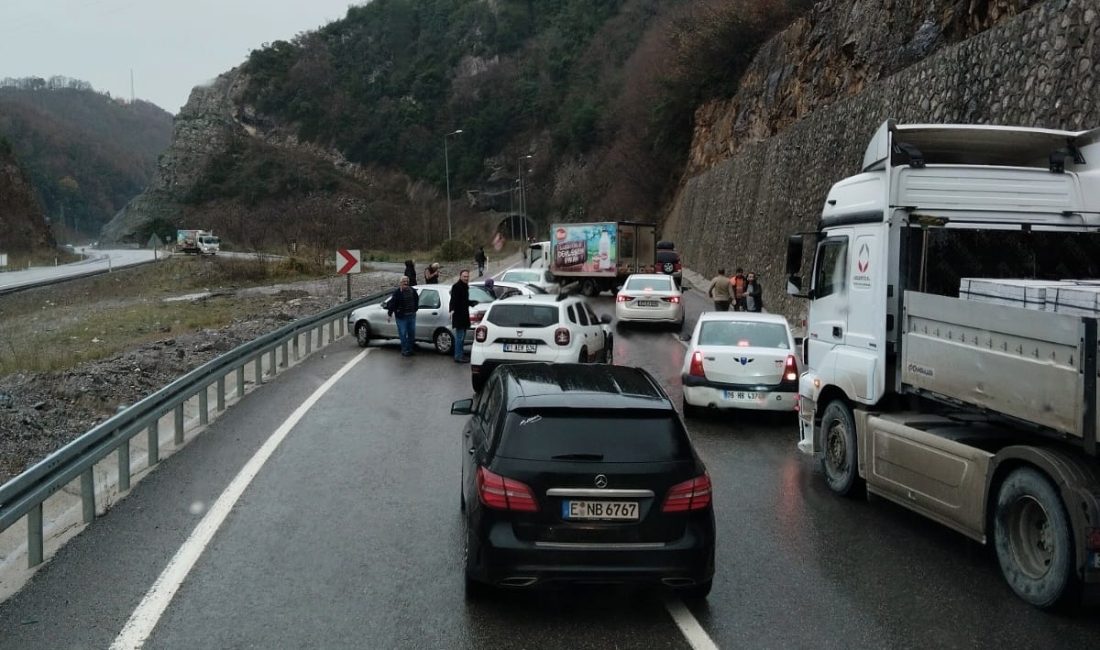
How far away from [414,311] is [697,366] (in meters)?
8.81

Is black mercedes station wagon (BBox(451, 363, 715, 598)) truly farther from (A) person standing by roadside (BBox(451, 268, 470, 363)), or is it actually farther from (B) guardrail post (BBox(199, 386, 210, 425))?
(A) person standing by roadside (BBox(451, 268, 470, 363))

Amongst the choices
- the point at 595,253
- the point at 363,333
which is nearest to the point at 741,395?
the point at 363,333

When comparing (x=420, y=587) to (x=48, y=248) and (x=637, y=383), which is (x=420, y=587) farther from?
(x=48, y=248)

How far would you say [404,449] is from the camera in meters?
11.0

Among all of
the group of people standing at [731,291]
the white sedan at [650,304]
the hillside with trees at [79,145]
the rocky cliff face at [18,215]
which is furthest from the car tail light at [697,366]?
the hillside with trees at [79,145]

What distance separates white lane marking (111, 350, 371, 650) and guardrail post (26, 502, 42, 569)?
95cm

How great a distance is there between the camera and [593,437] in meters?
6.03

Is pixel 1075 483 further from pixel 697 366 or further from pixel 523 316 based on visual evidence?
pixel 523 316

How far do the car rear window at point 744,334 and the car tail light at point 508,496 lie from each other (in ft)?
26.8

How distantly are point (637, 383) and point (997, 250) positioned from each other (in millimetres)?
3687

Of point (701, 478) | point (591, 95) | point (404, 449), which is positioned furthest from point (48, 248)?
point (701, 478)

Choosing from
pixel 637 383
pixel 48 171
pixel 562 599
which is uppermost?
pixel 48 171

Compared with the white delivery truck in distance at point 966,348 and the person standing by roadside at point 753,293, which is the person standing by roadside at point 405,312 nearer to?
the person standing by roadside at point 753,293

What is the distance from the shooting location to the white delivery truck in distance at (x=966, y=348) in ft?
19.3
